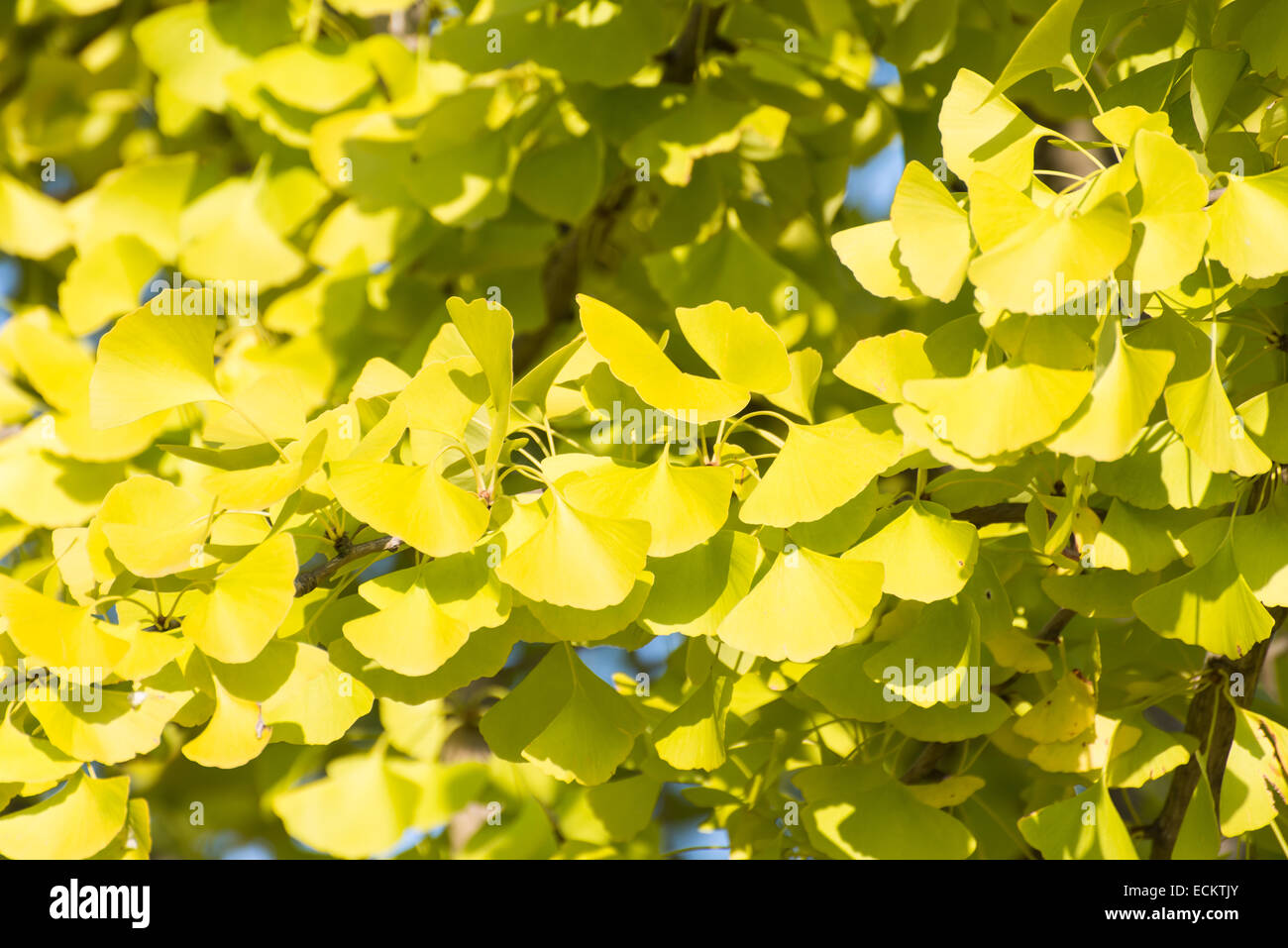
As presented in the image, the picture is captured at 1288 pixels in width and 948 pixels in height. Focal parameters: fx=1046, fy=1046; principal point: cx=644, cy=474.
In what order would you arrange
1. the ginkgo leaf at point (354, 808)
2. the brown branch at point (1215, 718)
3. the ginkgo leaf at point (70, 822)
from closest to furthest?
the ginkgo leaf at point (70, 822) → the brown branch at point (1215, 718) → the ginkgo leaf at point (354, 808)

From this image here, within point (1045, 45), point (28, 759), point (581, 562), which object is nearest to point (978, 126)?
point (1045, 45)

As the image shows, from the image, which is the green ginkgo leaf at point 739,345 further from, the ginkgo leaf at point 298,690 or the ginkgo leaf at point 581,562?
the ginkgo leaf at point 298,690

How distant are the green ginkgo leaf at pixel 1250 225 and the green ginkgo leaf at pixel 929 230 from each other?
0.10 m

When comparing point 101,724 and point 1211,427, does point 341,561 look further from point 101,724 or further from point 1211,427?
point 1211,427

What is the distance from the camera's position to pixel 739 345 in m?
0.43

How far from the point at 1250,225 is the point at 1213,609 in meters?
0.17

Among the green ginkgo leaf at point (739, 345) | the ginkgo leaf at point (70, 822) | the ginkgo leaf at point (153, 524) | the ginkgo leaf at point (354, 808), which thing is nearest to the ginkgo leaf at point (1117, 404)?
the green ginkgo leaf at point (739, 345)

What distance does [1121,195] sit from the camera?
38 centimetres

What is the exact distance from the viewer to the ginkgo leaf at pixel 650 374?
401mm

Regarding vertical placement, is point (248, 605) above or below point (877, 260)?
below

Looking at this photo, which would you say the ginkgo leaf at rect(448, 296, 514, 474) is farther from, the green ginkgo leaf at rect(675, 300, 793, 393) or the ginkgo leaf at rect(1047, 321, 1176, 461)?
the ginkgo leaf at rect(1047, 321, 1176, 461)

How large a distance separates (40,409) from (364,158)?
1.24 ft

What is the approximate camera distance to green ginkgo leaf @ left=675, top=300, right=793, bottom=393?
0.42m

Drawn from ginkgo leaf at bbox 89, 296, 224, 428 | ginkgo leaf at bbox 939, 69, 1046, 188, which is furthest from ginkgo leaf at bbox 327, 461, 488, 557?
ginkgo leaf at bbox 939, 69, 1046, 188
